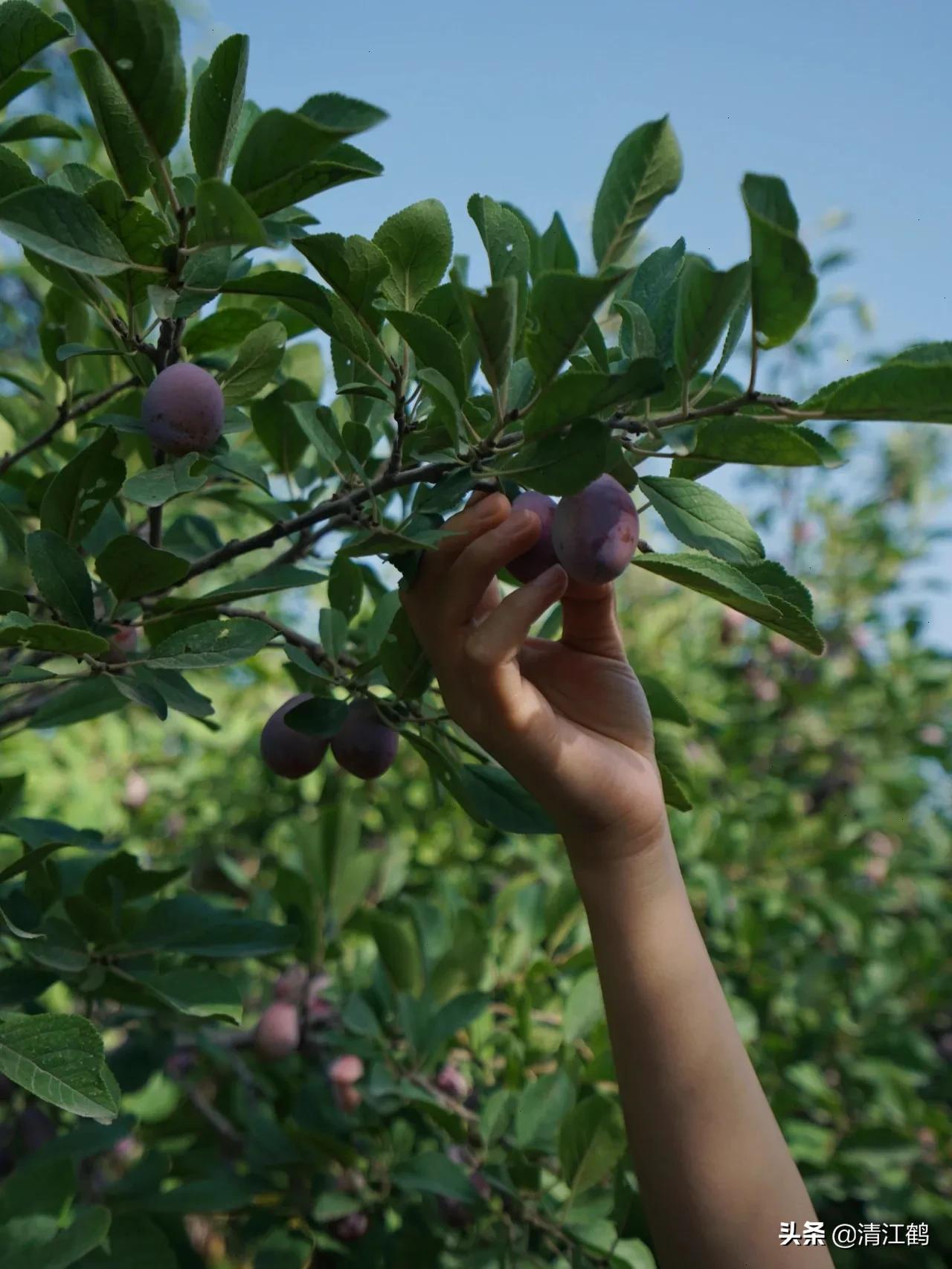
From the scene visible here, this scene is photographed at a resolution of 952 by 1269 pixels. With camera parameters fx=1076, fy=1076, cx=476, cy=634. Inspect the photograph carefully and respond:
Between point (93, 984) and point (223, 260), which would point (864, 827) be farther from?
point (223, 260)

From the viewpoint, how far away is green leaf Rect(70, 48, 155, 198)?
23.8 inches

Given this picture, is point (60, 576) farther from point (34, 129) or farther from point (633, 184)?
point (633, 184)

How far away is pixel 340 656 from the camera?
0.91m

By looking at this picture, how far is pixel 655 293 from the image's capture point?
0.73 m

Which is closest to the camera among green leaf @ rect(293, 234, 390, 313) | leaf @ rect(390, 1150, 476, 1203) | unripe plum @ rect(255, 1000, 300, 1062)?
green leaf @ rect(293, 234, 390, 313)

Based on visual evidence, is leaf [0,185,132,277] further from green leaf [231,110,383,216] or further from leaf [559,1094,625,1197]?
leaf [559,1094,625,1197]

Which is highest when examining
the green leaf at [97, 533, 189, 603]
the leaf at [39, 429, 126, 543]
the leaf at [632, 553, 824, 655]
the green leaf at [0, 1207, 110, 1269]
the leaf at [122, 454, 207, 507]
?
the leaf at [39, 429, 126, 543]

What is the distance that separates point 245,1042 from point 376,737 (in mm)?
867

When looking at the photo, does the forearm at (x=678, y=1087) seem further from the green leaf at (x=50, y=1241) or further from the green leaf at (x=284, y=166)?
the green leaf at (x=284, y=166)

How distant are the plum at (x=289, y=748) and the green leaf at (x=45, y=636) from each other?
0.78 ft

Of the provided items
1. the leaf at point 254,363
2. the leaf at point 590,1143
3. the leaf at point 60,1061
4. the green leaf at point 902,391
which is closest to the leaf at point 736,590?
the green leaf at point 902,391

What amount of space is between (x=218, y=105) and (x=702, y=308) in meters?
0.30

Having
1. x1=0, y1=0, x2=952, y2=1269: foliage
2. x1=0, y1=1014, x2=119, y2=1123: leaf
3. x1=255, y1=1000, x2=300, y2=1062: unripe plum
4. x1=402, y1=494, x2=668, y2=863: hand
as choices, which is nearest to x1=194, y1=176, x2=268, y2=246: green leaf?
x1=0, y1=0, x2=952, y2=1269: foliage

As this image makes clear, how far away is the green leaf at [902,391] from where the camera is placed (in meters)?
0.55
